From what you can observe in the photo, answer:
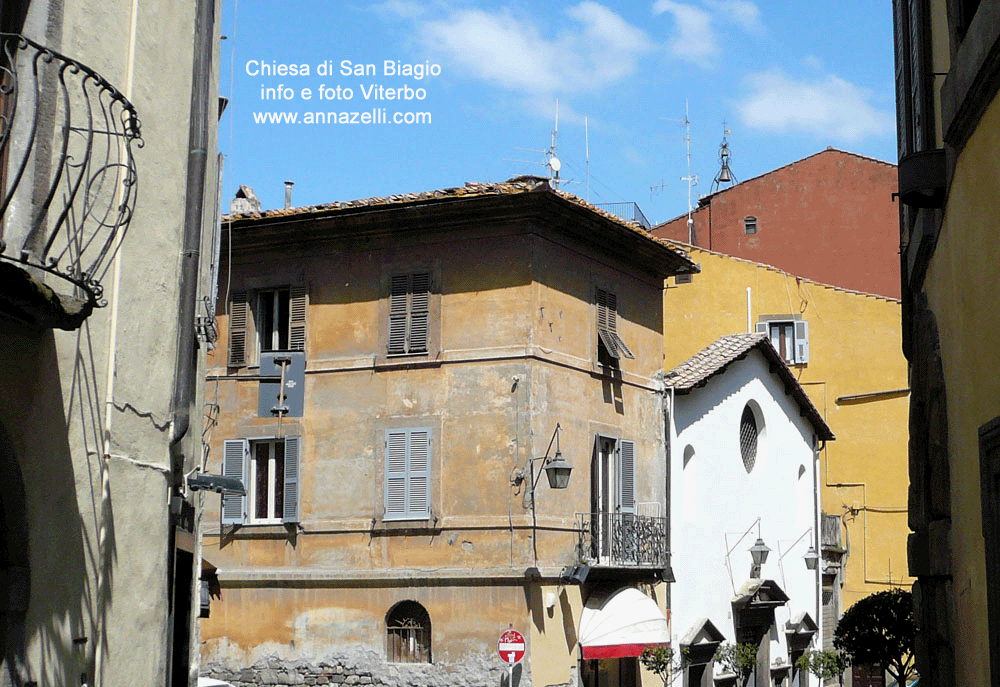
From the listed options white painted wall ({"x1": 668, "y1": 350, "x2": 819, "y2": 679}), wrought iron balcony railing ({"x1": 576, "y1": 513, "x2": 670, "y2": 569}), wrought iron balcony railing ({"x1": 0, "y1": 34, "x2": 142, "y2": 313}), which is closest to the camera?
wrought iron balcony railing ({"x1": 0, "y1": 34, "x2": 142, "y2": 313})

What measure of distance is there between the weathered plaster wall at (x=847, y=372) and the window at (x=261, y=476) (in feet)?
42.3

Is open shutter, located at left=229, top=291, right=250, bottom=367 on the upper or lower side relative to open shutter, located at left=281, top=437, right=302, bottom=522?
upper

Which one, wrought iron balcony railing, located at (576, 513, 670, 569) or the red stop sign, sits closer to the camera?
the red stop sign

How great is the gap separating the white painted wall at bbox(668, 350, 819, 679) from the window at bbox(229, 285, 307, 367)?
750 centimetres

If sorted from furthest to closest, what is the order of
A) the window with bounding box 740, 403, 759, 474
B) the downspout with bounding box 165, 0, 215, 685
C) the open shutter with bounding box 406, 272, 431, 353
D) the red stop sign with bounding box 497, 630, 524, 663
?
the window with bounding box 740, 403, 759, 474 < the open shutter with bounding box 406, 272, 431, 353 < the red stop sign with bounding box 497, 630, 524, 663 < the downspout with bounding box 165, 0, 215, 685

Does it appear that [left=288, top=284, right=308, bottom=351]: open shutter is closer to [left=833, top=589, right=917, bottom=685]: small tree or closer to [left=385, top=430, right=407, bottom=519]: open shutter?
[left=385, top=430, right=407, bottom=519]: open shutter

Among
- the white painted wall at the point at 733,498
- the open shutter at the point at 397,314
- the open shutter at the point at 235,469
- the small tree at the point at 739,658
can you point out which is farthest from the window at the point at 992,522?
the small tree at the point at 739,658

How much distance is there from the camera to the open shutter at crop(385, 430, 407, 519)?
2231 centimetres

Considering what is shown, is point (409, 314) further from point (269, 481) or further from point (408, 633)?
point (408, 633)

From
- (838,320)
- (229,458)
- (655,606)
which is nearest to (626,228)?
(655,606)

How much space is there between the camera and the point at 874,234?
120ft

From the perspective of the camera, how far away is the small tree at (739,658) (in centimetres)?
2552

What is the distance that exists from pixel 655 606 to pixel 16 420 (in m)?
17.5

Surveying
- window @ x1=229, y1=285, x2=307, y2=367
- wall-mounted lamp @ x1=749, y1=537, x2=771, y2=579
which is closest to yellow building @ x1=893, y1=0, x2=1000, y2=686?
window @ x1=229, y1=285, x2=307, y2=367
